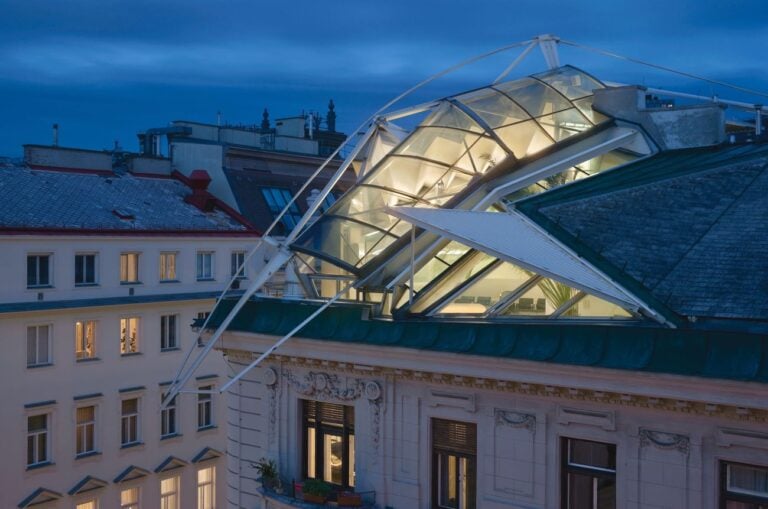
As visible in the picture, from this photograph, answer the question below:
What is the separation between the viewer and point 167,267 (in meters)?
59.2

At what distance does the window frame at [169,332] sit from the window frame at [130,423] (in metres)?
3.48

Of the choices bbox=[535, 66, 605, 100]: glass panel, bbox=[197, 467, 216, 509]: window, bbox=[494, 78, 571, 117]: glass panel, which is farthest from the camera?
bbox=[197, 467, 216, 509]: window

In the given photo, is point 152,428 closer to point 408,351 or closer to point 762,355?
point 408,351

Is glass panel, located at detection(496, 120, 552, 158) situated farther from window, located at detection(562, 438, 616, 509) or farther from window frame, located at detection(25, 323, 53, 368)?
window frame, located at detection(25, 323, 53, 368)

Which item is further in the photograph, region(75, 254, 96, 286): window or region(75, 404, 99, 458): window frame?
region(75, 254, 96, 286): window

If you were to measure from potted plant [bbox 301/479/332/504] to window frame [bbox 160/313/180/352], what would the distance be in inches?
1227

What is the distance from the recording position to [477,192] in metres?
30.5

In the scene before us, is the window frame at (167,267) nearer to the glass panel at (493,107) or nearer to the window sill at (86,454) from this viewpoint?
the window sill at (86,454)

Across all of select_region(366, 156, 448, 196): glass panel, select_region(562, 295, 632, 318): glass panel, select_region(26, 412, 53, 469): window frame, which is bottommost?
select_region(26, 412, 53, 469): window frame

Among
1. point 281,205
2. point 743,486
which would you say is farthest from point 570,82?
point 281,205

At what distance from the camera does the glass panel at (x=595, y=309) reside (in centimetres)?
2418

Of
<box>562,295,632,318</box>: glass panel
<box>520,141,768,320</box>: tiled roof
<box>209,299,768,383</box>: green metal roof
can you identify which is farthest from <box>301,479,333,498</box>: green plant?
<box>520,141,768,320</box>: tiled roof

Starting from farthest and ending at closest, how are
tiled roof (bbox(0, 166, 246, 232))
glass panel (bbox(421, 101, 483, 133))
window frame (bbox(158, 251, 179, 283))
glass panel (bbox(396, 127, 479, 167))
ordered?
window frame (bbox(158, 251, 179, 283)) < tiled roof (bbox(0, 166, 246, 232)) < glass panel (bbox(421, 101, 483, 133)) < glass panel (bbox(396, 127, 479, 167))

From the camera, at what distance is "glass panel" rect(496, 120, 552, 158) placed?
3183 cm
